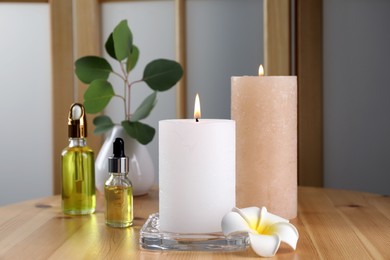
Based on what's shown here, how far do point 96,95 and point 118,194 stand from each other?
0.31m

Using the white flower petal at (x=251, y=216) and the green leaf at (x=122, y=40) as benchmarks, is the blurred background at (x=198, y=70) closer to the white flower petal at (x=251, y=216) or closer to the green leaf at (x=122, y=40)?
the green leaf at (x=122, y=40)

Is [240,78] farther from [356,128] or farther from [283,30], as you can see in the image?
[356,128]

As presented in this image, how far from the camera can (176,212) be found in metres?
0.77

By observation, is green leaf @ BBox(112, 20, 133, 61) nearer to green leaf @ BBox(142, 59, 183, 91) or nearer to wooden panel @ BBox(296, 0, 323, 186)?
green leaf @ BBox(142, 59, 183, 91)

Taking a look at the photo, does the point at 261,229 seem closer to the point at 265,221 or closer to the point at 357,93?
the point at 265,221

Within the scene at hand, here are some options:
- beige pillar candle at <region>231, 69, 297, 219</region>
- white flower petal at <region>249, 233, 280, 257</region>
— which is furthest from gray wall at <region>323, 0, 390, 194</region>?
white flower petal at <region>249, 233, 280, 257</region>

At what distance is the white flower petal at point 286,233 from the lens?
742 mm

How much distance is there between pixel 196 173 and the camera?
2.50 ft

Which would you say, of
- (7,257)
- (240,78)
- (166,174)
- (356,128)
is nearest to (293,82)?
(240,78)

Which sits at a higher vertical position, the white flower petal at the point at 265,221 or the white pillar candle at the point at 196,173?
the white pillar candle at the point at 196,173

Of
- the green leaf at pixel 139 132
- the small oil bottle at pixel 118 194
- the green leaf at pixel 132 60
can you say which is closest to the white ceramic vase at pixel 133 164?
the green leaf at pixel 139 132

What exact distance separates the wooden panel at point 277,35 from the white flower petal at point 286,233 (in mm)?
882

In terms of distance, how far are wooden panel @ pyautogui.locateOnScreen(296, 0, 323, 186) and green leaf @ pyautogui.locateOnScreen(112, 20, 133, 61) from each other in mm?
610

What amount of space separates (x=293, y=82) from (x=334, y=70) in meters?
0.80
